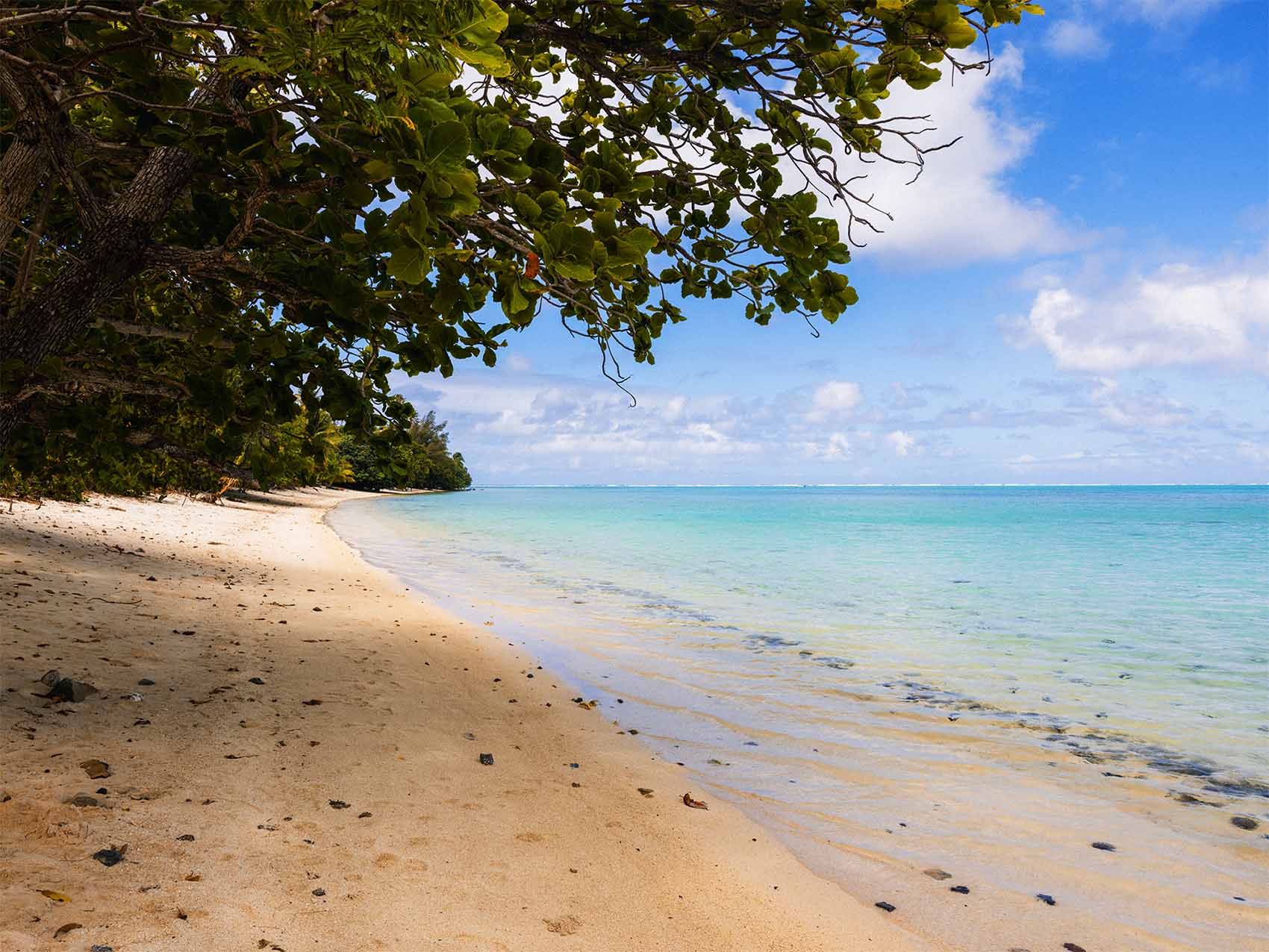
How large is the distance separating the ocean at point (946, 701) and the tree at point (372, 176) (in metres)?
3.37

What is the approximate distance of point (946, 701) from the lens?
26.2 feet

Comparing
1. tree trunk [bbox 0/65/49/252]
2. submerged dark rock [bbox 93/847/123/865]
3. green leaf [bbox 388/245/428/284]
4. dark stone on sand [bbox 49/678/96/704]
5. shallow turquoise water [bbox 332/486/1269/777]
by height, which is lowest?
shallow turquoise water [bbox 332/486/1269/777]

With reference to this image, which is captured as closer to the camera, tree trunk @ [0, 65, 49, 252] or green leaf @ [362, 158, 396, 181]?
green leaf @ [362, 158, 396, 181]

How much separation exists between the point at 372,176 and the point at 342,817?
127 inches

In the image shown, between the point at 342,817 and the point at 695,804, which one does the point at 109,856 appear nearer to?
the point at 342,817

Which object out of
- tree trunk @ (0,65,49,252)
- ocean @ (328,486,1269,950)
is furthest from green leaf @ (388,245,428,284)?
ocean @ (328,486,1269,950)

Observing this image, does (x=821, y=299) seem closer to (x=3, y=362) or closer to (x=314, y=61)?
(x=314, y=61)

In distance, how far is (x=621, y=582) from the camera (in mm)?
17906

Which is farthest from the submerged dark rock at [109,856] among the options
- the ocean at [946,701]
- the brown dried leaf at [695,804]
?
the ocean at [946,701]

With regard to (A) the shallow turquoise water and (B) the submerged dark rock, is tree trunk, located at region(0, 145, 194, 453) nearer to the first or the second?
(B) the submerged dark rock

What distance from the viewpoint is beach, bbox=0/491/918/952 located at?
2.95 meters

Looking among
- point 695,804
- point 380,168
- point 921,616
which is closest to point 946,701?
point 695,804

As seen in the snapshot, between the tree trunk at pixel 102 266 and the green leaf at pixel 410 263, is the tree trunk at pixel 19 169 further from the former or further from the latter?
the green leaf at pixel 410 263

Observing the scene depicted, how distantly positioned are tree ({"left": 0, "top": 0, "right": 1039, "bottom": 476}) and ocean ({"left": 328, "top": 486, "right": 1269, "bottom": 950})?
3.37 m
